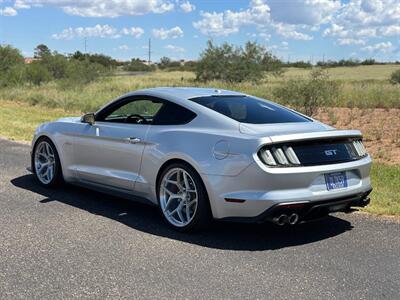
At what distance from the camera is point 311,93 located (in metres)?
18.0

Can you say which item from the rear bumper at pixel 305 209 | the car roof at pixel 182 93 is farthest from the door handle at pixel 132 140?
the rear bumper at pixel 305 209

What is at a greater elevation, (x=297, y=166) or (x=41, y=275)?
(x=297, y=166)

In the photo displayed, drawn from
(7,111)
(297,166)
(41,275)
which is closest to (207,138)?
(297,166)

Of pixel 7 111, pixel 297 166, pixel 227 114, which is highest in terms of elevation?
pixel 227 114

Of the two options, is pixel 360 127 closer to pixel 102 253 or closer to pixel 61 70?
pixel 102 253

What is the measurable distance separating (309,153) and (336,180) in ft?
1.33

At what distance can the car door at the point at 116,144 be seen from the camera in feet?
20.3

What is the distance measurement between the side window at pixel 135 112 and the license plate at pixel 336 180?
2.10m

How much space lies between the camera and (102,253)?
5000mm

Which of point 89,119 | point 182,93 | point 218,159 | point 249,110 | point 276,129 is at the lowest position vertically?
point 218,159

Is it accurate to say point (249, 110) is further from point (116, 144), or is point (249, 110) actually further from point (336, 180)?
point (116, 144)

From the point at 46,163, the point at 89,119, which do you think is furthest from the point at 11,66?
the point at 89,119

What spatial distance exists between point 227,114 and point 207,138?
0.43 m

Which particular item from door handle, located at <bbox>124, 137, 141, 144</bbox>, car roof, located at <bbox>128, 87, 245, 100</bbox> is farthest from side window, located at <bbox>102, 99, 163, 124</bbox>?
door handle, located at <bbox>124, 137, 141, 144</bbox>
